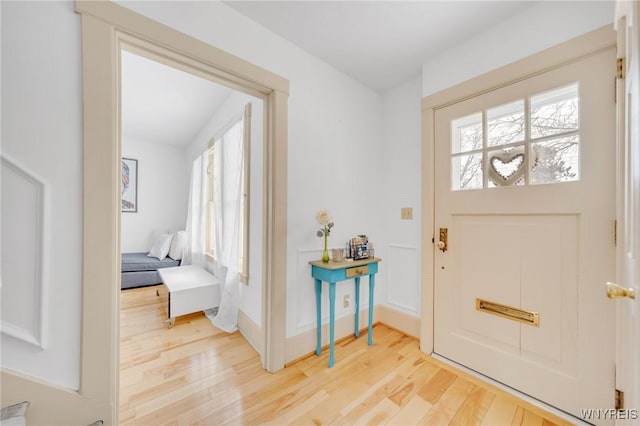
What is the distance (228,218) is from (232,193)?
0.29 meters

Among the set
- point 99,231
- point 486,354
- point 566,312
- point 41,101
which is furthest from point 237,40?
point 486,354

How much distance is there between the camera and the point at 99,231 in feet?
3.65

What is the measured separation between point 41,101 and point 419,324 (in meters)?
2.80

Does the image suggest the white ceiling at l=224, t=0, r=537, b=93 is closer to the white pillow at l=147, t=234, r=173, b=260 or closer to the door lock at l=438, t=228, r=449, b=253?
the door lock at l=438, t=228, r=449, b=253

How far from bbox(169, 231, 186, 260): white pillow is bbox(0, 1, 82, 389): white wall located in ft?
10.8

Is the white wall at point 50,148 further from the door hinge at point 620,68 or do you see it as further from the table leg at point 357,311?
the door hinge at point 620,68

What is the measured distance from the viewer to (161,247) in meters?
4.23

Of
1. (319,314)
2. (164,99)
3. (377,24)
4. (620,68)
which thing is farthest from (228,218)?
(620,68)

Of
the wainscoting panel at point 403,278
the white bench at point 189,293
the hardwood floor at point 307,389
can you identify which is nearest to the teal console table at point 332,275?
the hardwood floor at point 307,389

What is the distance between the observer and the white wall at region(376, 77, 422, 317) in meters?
2.21

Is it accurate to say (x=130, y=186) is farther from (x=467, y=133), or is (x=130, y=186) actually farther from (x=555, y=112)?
(x=555, y=112)

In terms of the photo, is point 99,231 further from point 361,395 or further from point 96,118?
point 361,395

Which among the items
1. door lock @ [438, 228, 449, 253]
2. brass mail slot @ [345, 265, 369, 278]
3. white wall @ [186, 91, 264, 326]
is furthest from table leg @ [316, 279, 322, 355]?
door lock @ [438, 228, 449, 253]

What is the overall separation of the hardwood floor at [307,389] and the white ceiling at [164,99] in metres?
2.53
